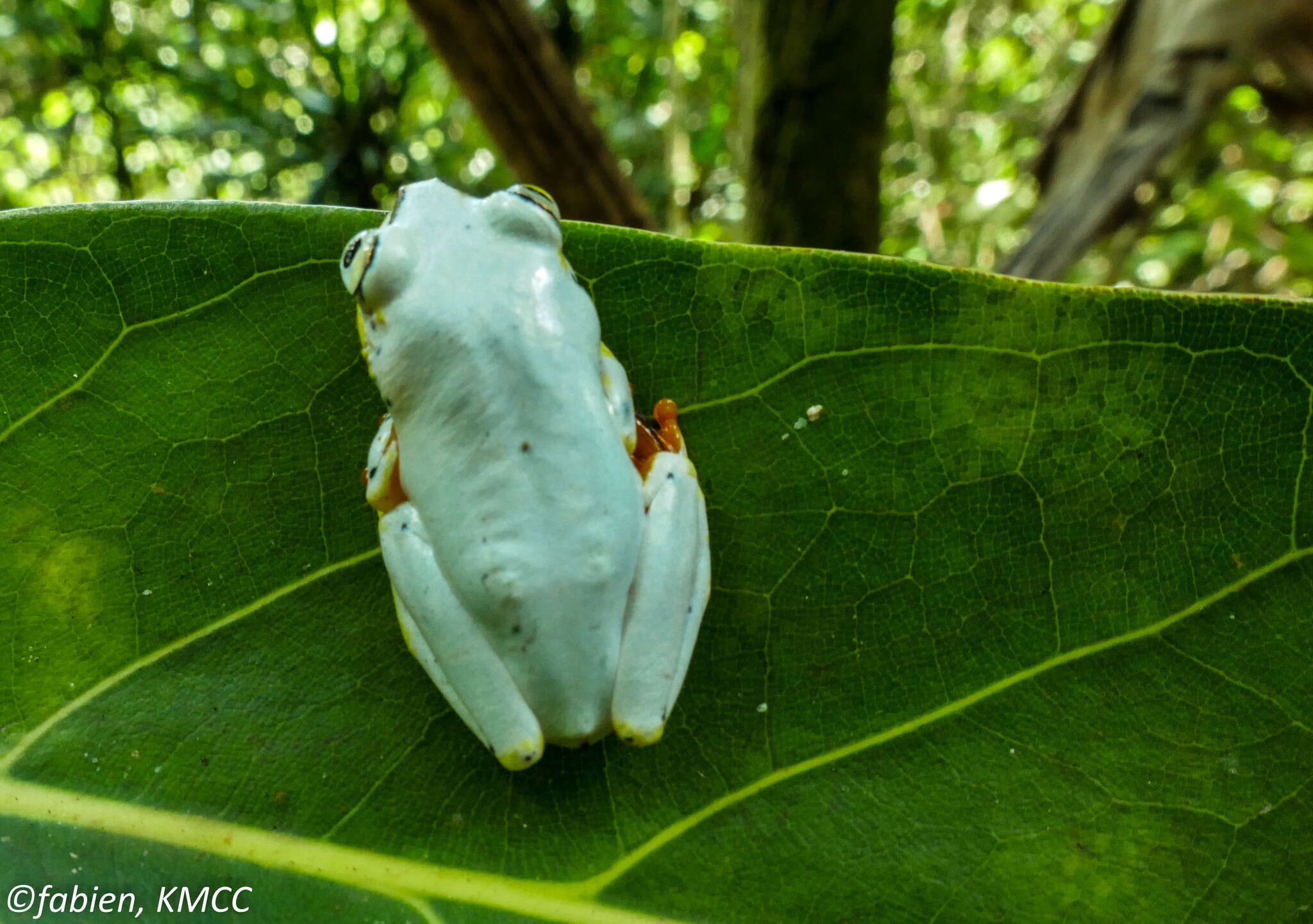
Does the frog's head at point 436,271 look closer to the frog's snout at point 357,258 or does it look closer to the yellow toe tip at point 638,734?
the frog's snout at point 357,258

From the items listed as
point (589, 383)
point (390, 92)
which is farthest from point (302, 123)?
point (589, 383)

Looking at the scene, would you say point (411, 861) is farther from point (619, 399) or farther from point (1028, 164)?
point (1028, 164)

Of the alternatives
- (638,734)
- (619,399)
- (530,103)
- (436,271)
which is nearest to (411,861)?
(638,734)

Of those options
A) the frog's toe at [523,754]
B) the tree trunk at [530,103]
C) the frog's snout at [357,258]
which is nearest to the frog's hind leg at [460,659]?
the frog's toe at [523,754]

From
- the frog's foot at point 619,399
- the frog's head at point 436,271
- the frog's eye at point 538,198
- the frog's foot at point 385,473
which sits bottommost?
the frog's foot at point 385,473

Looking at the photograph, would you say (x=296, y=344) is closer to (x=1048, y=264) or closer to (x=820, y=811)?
(x=820, y=811)
